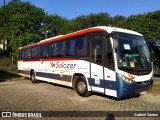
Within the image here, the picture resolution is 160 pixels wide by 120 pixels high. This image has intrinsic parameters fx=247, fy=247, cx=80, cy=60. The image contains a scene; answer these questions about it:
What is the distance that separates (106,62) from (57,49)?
5.01 meters

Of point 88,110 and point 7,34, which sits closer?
point 88,110

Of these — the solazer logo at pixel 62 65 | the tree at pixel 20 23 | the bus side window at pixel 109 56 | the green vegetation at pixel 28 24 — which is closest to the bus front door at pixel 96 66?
the bus side window at pixel 109 56

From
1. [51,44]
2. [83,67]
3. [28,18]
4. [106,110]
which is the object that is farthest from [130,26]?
[106,110]

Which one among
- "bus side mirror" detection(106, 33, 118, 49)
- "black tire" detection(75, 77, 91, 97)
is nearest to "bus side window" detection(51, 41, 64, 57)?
"black tire" detection(75, 77, 91, 97)

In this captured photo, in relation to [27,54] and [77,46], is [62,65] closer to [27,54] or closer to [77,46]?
[77,46]

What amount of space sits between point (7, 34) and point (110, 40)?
109 feet

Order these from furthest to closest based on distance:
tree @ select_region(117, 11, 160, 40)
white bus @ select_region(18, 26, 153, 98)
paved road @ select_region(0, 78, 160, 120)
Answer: tree @ select_region(117, 11, 160, 40) < white bus @ select_region(18, 26, 153, 98) < paved road @ select_region(0, 78, 160, 120)

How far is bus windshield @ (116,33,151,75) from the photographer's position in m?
9.41

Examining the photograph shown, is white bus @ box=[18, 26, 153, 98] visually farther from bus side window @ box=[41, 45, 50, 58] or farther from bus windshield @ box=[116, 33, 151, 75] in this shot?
bus side window @ box=[41, 45, 50, 58]

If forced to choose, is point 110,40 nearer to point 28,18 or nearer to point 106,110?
point 106,110

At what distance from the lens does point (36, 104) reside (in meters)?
9.92

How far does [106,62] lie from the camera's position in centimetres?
976

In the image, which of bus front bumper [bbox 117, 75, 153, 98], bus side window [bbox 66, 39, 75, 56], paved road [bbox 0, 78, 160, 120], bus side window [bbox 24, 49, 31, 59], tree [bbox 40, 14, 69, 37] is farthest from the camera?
tree [bbox 40, 14, 69, 37]

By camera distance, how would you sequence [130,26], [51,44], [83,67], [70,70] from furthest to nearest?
[130,26] → [51,44] → [70,70] → [83,67]
